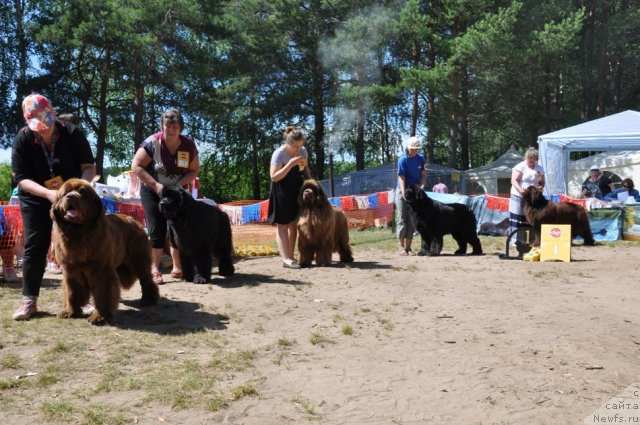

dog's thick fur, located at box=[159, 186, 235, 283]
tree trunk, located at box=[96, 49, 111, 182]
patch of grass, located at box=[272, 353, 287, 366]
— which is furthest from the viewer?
tree trunk, located at box=[96, 49, 111, 182]

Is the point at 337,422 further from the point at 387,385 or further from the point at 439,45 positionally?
the point at 439,45

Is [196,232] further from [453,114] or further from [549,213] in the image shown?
[453,114]

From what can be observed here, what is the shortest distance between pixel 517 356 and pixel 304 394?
1491 mm

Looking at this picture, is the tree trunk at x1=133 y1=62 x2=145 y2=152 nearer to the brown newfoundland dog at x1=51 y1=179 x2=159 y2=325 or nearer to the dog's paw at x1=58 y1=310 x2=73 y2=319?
the brown newfoundland dog at x1=51 y1=179 x2=159 y2=325

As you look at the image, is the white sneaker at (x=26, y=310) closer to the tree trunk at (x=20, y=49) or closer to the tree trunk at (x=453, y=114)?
the tree trunk at (x=453, y=114)

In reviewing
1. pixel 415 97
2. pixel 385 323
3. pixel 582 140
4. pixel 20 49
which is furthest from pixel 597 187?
pixel 20 49

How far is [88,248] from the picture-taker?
4500 mm

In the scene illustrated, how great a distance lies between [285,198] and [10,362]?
423 centimetres

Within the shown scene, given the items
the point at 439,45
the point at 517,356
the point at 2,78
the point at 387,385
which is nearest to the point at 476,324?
the point at 517,356

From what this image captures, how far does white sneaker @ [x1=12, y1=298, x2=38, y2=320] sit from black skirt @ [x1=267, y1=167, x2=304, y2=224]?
3.17 metres

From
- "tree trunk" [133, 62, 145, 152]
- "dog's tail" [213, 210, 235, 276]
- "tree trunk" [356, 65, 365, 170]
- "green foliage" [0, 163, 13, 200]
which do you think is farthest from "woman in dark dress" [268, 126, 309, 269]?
"green foliage" [0, 163, 13, 200]

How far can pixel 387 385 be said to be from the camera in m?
3.44

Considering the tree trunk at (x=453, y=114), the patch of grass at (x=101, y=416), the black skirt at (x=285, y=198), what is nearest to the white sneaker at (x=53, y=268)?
the black skirt at (x=285, y=198)

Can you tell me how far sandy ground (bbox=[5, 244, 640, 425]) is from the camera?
312cm
